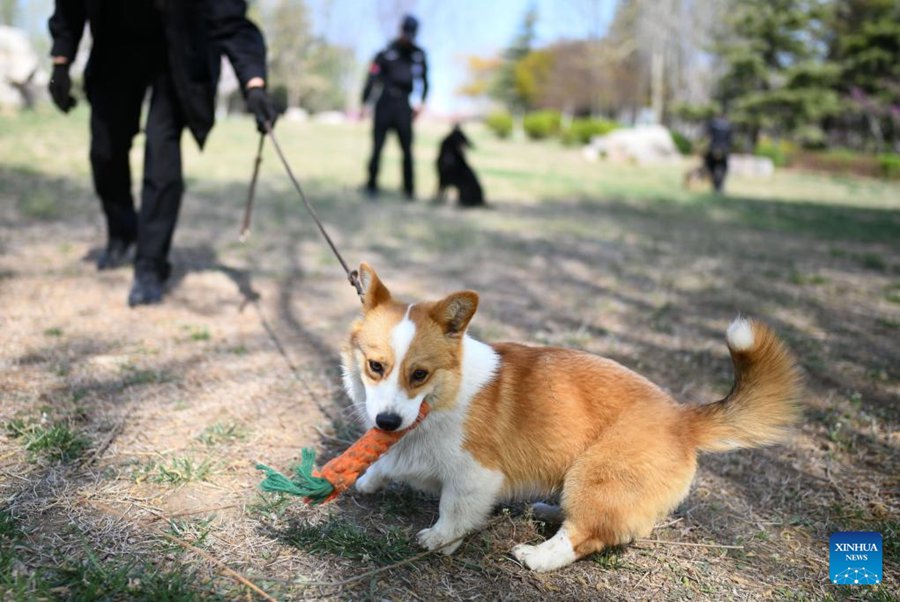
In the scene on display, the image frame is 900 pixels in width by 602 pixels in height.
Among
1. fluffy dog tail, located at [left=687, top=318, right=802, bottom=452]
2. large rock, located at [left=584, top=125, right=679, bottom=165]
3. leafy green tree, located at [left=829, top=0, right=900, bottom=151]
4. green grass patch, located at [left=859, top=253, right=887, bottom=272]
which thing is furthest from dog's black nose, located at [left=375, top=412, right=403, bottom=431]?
leafy green tree, located at [left=829, top=0, right=900, bottom=151]

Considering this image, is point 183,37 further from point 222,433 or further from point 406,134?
point 406,134

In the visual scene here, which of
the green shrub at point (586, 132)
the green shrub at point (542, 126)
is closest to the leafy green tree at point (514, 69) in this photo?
the green shrub at point (542, 126)

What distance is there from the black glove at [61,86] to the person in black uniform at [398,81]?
206 inches

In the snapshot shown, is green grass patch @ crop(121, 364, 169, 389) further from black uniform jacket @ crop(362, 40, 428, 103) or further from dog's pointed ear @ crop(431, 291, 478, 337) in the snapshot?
black uniform jacket @ crop(362, 40, 428, 103)

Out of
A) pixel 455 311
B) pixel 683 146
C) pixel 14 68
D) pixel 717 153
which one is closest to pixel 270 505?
pixel 455 311

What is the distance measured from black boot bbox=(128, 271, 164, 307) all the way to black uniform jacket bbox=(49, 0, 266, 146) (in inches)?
37.5

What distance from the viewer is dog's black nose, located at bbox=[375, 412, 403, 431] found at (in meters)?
1.89

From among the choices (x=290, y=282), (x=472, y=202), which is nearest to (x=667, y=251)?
(x=472, y=202)

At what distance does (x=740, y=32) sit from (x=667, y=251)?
26.3 m

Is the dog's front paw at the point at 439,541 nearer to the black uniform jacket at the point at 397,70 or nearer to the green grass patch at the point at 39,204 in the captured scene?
the green grass patch at the point at 39,204

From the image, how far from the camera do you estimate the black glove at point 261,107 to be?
3.63 m

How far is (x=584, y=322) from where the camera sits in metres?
4.54

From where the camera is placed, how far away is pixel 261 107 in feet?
11.9

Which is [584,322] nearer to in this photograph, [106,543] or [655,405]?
[655,405]
